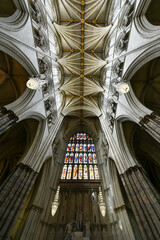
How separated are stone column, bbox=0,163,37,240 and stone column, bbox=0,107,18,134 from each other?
231cm

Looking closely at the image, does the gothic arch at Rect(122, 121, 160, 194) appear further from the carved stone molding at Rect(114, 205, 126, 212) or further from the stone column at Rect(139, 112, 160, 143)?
the stone column at Rect(139, 112, 160, 143)

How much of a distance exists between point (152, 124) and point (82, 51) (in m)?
10.9

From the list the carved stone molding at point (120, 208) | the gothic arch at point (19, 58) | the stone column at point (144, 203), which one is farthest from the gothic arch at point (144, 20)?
the carved stone molding at point (120, 208)

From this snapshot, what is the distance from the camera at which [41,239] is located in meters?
6.19

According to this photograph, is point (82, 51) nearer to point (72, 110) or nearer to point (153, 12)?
point (72, 110)

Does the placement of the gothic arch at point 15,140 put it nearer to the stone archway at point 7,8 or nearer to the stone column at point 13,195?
the stone column at point 13,195

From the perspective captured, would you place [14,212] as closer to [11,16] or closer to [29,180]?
[29,180]

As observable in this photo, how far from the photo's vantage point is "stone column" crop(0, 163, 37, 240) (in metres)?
4.00

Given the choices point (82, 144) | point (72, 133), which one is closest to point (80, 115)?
point (72, 133)

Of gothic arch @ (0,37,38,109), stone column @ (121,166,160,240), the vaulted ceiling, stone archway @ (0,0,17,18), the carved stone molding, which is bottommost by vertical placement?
stone column @ (121,166,160,240)

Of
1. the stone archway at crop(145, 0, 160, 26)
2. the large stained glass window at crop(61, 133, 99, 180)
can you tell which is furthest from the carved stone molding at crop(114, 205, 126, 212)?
the stone archway at crop(145, 0, 160, 26)

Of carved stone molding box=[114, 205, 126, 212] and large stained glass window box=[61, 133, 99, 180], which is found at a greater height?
large stained glass window box=[61, 133, 99, 180]

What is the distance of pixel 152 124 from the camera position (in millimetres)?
4543

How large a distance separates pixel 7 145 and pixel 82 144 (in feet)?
26.9
